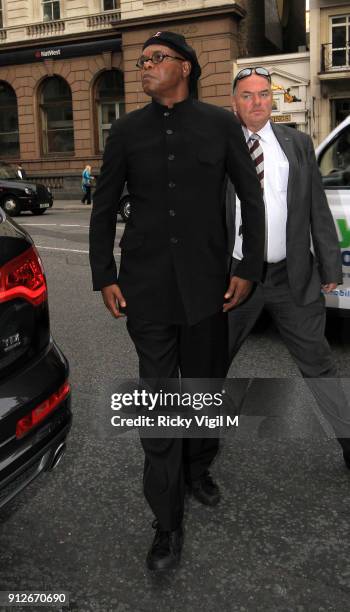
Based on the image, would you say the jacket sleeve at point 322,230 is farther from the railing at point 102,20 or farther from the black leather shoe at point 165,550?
the railing at point 102,20

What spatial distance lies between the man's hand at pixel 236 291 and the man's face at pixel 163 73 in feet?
2.40

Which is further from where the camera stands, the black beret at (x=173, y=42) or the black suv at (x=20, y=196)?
the black suv at (x=20, y=196)

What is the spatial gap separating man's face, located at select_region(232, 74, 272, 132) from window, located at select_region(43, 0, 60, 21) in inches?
1174

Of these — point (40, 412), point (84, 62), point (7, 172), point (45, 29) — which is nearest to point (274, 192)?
point (40, 412)

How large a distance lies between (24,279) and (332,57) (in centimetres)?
2598

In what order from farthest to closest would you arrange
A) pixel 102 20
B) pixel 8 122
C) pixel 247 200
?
pixel 8 122
pixel 102 20
pixel 247 200

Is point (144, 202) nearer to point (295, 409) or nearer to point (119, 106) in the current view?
point (295, 409)

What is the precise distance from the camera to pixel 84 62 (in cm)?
2914

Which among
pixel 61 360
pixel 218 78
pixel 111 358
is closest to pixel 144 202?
pixel 61 360

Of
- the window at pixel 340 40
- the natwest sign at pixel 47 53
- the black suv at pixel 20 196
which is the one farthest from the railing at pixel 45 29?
the black suv at pixel 20 196

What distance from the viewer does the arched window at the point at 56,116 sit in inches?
1197

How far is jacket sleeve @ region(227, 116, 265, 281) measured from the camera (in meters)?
2.51

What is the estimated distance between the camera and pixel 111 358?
211 inches

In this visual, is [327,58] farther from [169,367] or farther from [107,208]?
[169,367]
